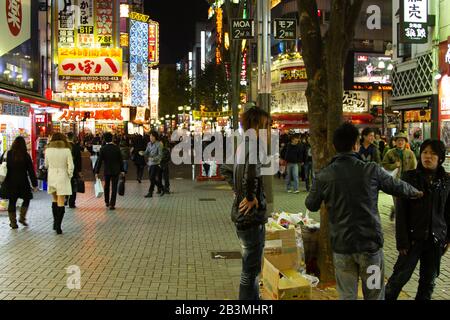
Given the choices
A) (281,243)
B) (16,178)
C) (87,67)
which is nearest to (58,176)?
(16,178)

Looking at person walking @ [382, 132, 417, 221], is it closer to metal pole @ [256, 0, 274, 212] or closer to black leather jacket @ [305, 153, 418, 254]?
metal pole @ [256, 0, 274, 212]

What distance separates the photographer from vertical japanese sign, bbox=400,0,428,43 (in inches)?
591

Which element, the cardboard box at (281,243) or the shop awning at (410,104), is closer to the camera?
the cardboard box at (281,243)

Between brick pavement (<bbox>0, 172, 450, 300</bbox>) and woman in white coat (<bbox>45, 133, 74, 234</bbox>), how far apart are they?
1.39 ft

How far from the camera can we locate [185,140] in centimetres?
2812

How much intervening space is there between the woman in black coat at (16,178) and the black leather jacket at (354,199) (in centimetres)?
752

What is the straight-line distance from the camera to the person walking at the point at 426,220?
460 centimetres

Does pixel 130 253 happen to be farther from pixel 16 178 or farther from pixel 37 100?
pixel 37 100

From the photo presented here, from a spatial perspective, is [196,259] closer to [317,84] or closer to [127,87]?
[317,84]

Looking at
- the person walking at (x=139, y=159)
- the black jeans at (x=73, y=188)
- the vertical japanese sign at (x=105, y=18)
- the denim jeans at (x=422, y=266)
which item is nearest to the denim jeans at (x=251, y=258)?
the denim jeans at (x=422, y=266)

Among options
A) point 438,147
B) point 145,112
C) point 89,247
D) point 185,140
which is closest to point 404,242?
point 438,147

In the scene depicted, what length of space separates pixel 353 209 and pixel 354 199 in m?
0.08

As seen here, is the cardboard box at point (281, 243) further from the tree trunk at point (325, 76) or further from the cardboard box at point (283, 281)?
the tree trunk at point (325, 76)

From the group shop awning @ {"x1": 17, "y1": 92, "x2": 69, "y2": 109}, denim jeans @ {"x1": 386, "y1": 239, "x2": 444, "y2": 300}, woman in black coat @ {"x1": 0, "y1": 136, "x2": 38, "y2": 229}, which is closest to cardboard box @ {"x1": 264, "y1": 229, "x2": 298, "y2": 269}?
denim jeans @ {"x1": 386, "y1": 239, "x2": 444, "y2": 300}
